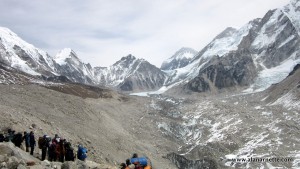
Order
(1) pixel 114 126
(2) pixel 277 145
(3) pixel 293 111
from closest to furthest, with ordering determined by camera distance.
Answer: (1) pixel 114 126 → (2) pixel 277 145 → (3) pixel 293 111

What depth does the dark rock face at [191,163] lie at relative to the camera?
7219cm

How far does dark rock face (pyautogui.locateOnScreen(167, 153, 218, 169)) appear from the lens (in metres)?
72.2

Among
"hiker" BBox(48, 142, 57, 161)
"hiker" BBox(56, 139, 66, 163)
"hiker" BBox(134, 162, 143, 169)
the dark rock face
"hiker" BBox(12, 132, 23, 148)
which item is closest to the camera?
"hiker" BBox(134, 162, 143, 169)

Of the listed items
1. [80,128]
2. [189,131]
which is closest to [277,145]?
[189,131]

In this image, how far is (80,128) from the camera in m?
58.9

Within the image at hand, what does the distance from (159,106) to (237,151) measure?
54.4 meters

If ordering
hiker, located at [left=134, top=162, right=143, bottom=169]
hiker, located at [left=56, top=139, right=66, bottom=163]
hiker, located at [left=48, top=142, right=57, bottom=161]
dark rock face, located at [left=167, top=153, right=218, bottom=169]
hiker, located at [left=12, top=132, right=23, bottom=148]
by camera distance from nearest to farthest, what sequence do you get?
hiker, located at [left=134, top=162, right=143, bottom=169] < hiker, located at [left=48, top=142, right=57, bottom=161] < hiker, located at [left=56, top=139, right=66, bottom=163] < hiker, located at [left=12, top=132, right=23, bottom=148] < dark rock face, located at [left=167, top=153, right=218, bottom=169]

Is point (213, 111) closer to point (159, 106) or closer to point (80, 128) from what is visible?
point (159, 106)

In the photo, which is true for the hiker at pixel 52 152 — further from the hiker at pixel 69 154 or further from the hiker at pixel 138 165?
the hiker at pixel 138 165

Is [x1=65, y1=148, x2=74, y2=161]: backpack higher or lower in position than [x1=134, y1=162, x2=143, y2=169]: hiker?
higher

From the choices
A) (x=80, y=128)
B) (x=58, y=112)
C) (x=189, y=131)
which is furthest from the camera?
(x=189, y=131)

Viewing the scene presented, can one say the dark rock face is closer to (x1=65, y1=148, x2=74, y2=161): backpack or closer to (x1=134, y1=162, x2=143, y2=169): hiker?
(x1=65, y1=148, x2=74, y2=161): backpack

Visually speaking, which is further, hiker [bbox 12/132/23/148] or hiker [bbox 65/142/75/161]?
hiker [bbox 12/132/23/148]

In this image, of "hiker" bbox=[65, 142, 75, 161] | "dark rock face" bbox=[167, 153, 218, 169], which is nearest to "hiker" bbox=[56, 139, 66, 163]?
"hiker" bbox=[65, 142, 75, 161]
